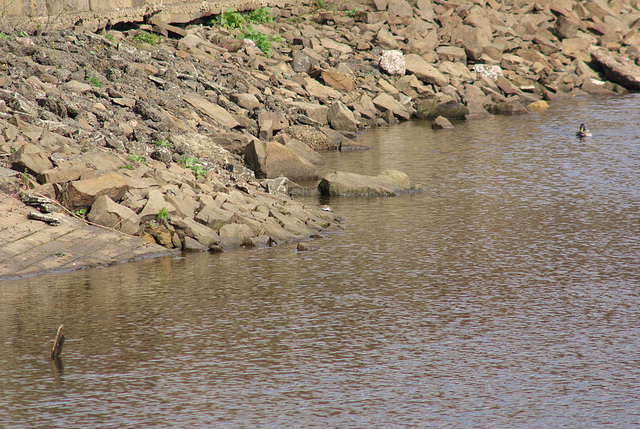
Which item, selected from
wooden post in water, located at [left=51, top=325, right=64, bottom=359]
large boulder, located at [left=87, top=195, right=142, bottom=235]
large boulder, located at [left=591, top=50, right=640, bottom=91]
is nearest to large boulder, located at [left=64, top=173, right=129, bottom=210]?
large boulder, located at [left=87, top=195, right=142, bottom=235]

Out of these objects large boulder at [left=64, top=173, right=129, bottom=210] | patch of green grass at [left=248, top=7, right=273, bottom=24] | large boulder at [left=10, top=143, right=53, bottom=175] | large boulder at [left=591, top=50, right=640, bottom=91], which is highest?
patch of green grass at [left=248, top=7, right=273, bottom=24]

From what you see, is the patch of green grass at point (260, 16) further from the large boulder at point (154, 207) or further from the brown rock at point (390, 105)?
the large boulder at point (154, 207)

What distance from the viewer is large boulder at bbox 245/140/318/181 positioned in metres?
20.2

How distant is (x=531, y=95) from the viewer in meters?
37.1

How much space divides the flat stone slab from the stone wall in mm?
10706

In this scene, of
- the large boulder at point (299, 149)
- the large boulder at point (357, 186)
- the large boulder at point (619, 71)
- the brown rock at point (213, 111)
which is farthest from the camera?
the large boulder at point (619, 71)

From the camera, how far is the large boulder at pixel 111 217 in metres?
13.9

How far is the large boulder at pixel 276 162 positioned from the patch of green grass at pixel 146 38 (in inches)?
333

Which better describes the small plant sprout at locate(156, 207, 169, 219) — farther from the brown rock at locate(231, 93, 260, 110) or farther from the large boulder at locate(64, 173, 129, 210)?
the brown rock at locate(231, 93, 260, 110)

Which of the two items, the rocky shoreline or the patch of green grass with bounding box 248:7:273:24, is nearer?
the rocky shoreline

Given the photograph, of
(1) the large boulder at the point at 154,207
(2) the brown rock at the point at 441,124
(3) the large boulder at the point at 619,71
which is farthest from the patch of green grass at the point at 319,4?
(1) the large boulder at the point at 154,207

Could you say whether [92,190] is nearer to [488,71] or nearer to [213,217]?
[213,217]

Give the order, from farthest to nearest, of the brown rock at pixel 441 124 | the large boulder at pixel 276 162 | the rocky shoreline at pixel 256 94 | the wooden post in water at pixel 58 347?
the brown rock at pixel 441 124
the large boulder at pixel 276 162
the rocky shoreline at pixel 256 94
the wooden post in water at pixel 58 347

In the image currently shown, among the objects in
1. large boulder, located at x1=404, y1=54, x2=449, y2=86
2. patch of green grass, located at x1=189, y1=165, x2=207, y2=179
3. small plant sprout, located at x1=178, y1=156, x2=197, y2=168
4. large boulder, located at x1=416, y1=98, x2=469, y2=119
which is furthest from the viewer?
large boulder, located at x1=404, y1=54, x2=449, y2=86
